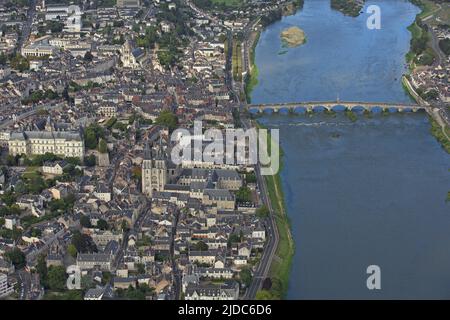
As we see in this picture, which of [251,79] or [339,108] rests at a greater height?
[339,108]

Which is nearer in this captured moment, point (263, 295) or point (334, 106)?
point (263, 295)

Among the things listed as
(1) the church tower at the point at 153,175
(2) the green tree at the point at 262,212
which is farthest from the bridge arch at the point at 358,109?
(2) the green tree at the point at 262,212

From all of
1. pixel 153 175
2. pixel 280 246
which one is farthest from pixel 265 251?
pixel 153 175

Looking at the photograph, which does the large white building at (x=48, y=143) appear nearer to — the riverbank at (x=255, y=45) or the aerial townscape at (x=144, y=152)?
the aerial townscape at (x=144, y=152)

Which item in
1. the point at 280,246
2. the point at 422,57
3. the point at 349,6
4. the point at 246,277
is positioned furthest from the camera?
the point at 349,6

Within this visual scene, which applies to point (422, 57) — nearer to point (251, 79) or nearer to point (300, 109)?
point (251, 79)
